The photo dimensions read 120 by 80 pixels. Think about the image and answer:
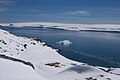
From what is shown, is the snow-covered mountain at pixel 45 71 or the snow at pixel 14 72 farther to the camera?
the snow-covered mountain at pixel 45 71

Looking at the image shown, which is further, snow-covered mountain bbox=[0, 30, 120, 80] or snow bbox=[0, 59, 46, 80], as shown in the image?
snow-covered mountain bbox=[0, 30, 120, 80]

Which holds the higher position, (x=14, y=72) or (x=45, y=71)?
(x=14, y=72)

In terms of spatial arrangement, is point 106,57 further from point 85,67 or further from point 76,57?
point 85,67

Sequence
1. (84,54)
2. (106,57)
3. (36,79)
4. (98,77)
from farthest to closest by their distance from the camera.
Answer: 1. (84,54)
2. (106,57)
3. (98,77)
4. (36,79)

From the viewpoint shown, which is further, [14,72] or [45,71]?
[45,71]

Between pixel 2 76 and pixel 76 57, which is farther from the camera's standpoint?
pixel 76 57

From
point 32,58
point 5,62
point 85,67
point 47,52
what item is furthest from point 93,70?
point 47,52

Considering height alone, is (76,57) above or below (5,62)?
below

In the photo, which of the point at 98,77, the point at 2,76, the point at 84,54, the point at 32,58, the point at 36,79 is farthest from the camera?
the point at 84,54

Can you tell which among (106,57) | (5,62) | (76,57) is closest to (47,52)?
(76,57)
